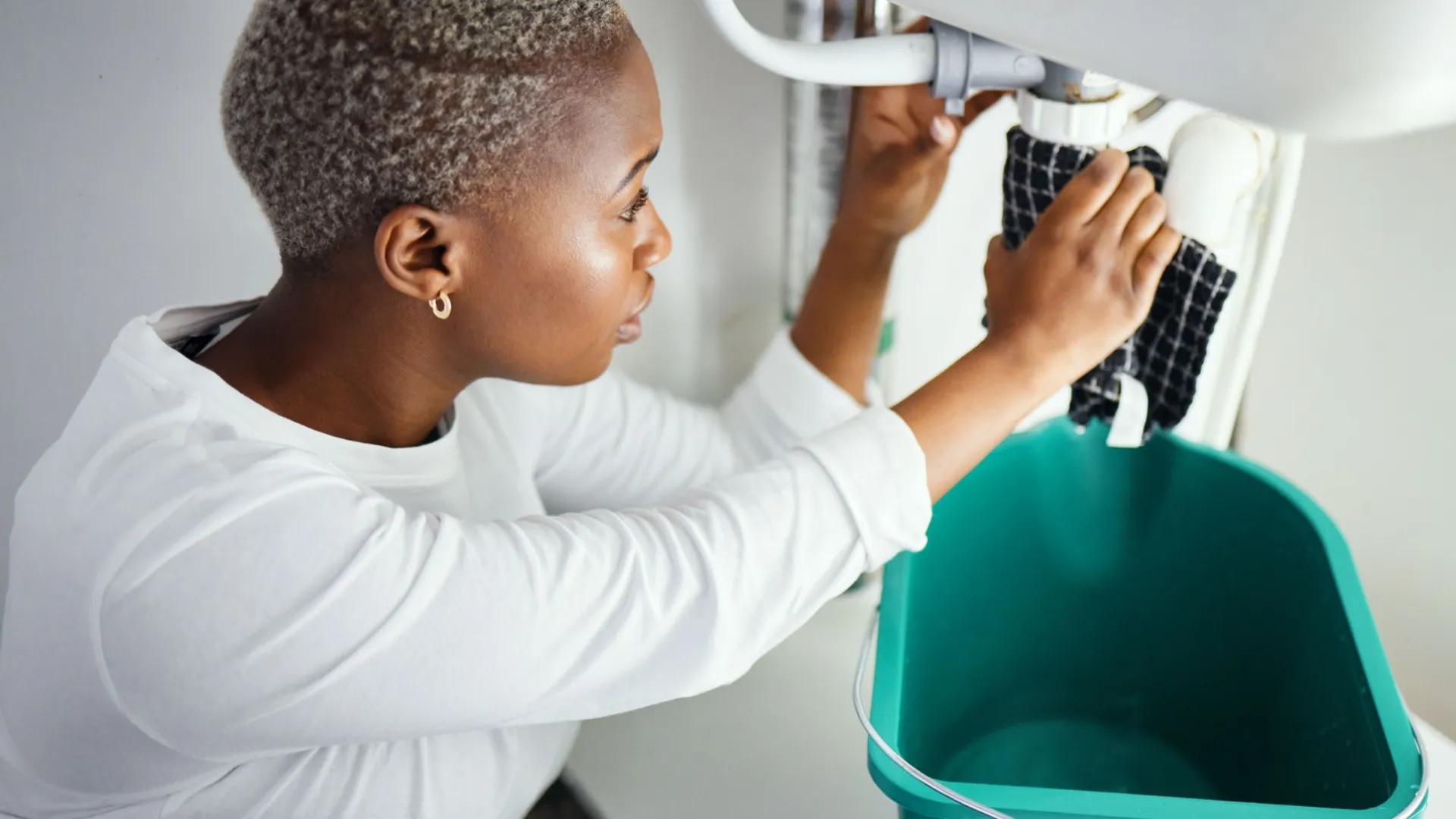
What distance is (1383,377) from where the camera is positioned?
954 millimetres

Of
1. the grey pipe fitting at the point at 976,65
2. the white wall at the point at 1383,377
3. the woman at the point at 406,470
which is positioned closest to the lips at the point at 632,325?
the woman at the point at 406,470

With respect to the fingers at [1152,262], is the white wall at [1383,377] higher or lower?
lower

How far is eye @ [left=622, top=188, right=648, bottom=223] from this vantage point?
63 cm

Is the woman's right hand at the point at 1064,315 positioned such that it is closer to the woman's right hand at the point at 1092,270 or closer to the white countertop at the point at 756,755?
the woman's right hand at the point at 1092,270

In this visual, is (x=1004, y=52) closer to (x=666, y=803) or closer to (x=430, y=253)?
(x=430, y=253)

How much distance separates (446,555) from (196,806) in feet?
0.84

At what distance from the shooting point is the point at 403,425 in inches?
27.3

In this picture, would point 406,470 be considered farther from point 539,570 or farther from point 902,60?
point 902,60

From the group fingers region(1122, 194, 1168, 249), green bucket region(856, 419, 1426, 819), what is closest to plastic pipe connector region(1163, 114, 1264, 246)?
fingers region(1122, 194, 1168, 249)

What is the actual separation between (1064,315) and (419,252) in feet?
1.17

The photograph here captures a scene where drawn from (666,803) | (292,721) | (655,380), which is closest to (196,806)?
(292,721)

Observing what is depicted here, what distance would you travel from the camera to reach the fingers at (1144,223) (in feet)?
2.09

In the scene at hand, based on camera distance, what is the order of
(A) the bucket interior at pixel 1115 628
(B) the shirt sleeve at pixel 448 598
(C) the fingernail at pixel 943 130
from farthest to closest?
(A) the bucket interior at pixel 1115 628 < (C) the fingernail at pixel 943 130 < (B) the shirt sleeve at pixel 448 598

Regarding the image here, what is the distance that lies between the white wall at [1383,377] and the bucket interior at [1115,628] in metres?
0.19
